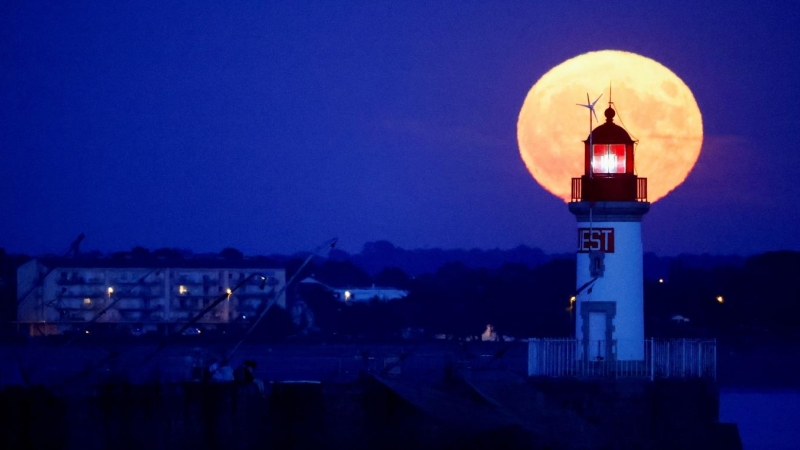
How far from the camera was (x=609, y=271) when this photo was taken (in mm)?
39688

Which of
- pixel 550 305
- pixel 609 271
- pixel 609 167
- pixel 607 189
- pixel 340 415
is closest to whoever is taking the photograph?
pixel 340 415

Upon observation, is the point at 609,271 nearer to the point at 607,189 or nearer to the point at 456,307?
the point at 607,189

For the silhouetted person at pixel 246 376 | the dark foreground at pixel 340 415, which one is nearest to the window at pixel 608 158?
the dark foreground at pixel 340 415

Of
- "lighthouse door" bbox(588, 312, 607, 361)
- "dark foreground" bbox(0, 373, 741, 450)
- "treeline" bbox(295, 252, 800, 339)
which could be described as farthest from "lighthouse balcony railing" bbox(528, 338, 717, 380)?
"treeline" bbox(295, 252, 800, 339)

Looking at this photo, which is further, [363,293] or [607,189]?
[363,293]

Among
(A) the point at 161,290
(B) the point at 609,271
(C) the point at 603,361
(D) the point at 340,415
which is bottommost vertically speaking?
(D) the point at 340,415

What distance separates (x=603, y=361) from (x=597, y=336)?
536mm

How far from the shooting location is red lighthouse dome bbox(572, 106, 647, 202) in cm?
4016

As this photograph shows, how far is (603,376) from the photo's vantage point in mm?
39594

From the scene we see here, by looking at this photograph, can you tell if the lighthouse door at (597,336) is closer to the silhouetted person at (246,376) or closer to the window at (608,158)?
the window at (608,158)

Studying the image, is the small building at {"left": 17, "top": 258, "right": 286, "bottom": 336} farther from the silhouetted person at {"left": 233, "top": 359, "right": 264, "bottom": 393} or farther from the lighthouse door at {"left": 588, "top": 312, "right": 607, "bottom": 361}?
the silhouetted person at {"left": 233, "top": 359, "right": 264, "bottom": 393}

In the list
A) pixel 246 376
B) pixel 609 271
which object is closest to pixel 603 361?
pixel 609 271

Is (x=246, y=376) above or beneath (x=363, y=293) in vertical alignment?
beneath

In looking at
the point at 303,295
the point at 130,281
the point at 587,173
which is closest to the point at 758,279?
the point at 303,295
